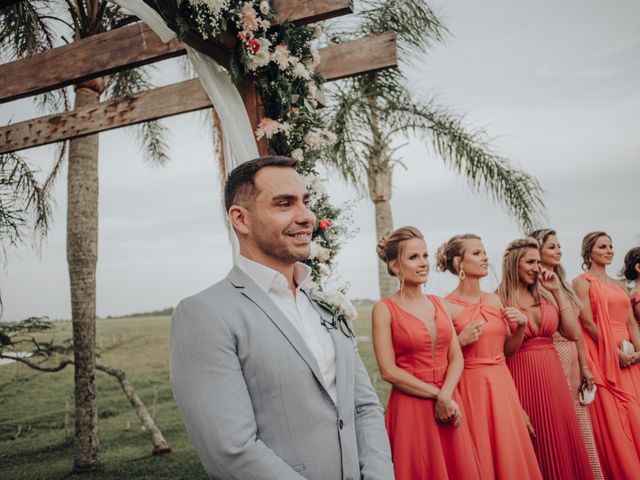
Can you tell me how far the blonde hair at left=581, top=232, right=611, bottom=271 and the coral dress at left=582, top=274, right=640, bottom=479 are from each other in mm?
350

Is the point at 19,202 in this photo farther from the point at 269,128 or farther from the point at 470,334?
the point at 470,334

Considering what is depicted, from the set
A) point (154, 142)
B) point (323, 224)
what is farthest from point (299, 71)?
point (154, 142)

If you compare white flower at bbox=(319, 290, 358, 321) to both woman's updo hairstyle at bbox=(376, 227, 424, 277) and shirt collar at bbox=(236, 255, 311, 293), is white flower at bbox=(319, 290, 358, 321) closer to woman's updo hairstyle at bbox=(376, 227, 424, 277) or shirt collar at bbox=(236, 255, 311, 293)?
shirt collar at bbox=(236, 255, 311, 293)

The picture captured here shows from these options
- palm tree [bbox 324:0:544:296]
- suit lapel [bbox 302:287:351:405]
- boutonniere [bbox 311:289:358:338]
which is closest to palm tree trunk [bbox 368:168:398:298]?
palm tree [bbox 324:0:544:296]

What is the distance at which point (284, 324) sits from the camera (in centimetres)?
189

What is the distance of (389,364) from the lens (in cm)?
376

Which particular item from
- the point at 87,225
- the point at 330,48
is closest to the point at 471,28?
the point at 330,48

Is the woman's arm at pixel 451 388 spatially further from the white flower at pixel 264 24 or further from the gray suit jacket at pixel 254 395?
the white flower at pixel 264 24

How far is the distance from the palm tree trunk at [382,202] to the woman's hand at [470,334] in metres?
4.29

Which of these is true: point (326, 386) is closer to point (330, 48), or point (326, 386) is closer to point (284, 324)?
point (284, 324)

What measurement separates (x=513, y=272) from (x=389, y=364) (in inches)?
69.4

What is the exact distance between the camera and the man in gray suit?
1.67 meters

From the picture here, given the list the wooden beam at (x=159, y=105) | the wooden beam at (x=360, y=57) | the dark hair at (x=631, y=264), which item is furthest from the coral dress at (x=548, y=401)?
the wooden beam at (x=159, y=105)

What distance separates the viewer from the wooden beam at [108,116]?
531cm
